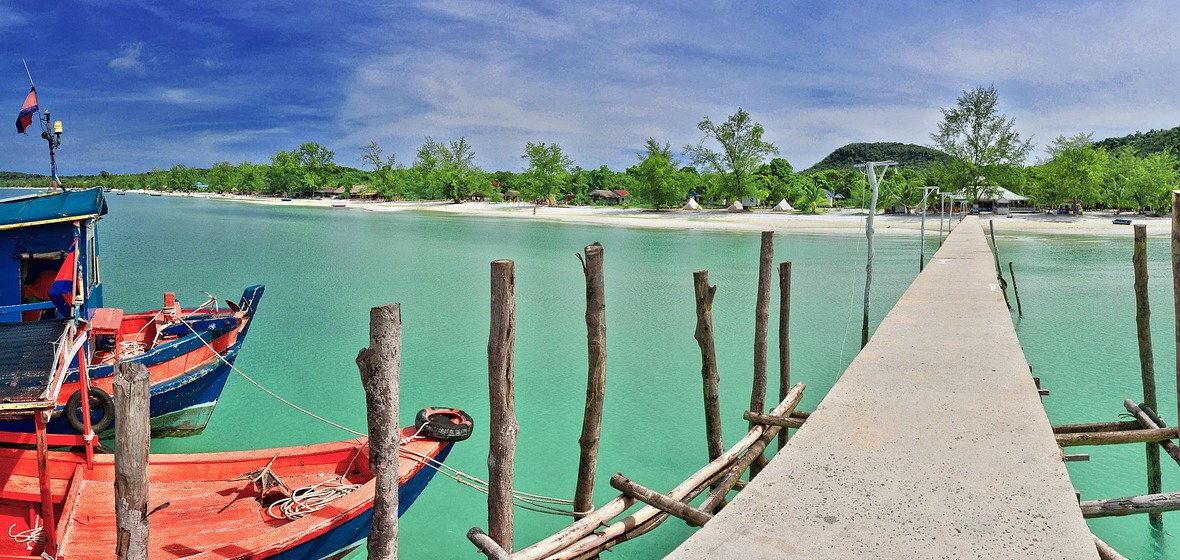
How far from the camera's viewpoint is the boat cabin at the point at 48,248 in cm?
828

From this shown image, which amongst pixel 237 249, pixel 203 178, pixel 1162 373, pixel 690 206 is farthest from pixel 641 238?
pixel 203 178

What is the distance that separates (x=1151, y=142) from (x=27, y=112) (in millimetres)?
102601

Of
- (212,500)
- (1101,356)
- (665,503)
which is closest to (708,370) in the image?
(665,503)

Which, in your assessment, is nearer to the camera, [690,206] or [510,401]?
[510,401]

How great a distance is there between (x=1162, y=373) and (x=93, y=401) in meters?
17.1

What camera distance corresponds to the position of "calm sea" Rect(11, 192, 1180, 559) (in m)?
8.89

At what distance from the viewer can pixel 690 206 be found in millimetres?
77438

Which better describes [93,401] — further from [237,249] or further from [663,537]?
[237,249]

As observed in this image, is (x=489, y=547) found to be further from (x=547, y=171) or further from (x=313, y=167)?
(x=313, y=167)

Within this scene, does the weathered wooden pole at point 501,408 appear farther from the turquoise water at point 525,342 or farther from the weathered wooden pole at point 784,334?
the weathered wooden pole at point 784,334

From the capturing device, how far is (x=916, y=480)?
430 cm

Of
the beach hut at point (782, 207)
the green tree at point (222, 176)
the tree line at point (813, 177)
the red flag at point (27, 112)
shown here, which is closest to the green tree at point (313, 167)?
the tree line at point (813, 177)

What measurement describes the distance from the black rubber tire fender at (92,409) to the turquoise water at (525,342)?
209 cm

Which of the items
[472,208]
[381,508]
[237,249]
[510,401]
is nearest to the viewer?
[381,508]
